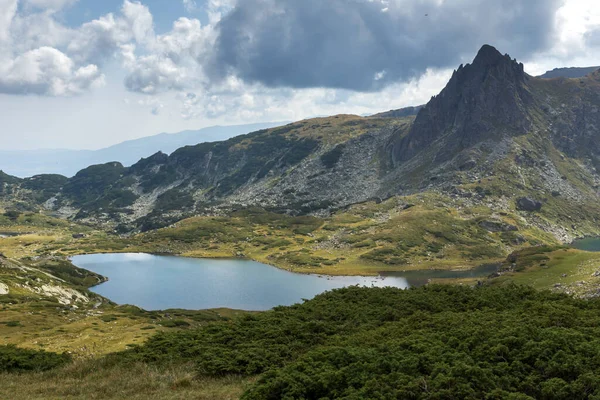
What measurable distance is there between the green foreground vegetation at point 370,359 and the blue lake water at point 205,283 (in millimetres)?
76942

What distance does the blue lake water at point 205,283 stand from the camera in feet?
402

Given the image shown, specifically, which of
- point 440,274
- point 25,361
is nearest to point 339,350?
point 25,361

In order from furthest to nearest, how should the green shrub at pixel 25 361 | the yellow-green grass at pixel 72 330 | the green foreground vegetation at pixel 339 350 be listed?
the yellow-green grass at pixel 72 330
the green shrub at pixel 25 361
the green foreground vegetation at pixel 339 350

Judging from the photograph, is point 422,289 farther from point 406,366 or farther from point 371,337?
point 406,366

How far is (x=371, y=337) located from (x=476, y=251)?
522 feet

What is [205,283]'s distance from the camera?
472 ft

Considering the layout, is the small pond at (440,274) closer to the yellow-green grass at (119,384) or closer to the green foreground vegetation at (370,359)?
the green foreground vegetation at (370,359)

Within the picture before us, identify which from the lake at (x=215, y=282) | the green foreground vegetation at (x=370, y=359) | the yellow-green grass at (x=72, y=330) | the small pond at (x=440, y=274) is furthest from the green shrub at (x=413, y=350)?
the small pond at (x=440, y=274)

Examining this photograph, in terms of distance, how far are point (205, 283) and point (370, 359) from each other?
124344 mm

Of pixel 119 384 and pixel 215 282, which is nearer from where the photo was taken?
pixel 119 384

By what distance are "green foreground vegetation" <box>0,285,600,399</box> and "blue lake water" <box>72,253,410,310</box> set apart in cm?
7694

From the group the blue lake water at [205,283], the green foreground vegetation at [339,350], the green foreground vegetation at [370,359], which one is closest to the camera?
the green foreground vegetation at [370,359]

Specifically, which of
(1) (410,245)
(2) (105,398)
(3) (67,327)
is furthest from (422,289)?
(1) (410,245)

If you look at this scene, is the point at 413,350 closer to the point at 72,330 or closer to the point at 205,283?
the point at 72,330
